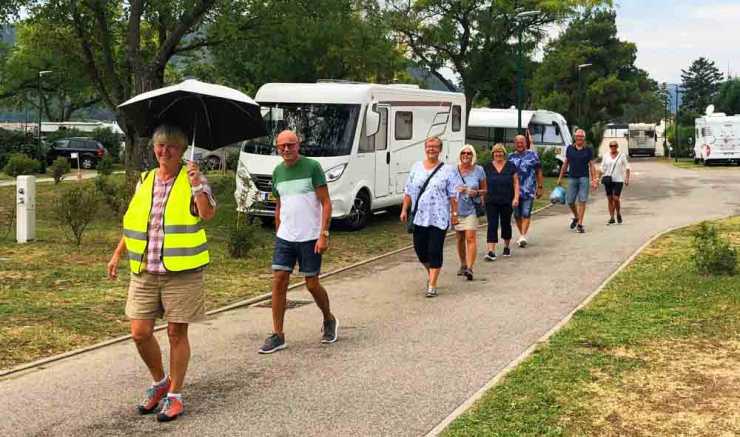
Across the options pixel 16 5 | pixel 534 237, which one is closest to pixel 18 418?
pixel 534 237

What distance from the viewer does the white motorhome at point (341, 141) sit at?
50.7 feet

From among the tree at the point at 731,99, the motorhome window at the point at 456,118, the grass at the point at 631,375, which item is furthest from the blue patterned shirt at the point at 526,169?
the tree at the point at 731,99

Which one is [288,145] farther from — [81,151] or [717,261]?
[81,151]

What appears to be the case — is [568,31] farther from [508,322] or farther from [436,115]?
[508,322]

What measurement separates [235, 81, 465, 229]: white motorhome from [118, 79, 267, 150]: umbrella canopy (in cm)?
876

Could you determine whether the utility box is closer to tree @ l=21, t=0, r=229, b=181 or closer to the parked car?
tree @ l=21, t=0, r=229, b=181

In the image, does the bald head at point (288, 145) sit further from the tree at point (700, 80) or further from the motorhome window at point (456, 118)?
the tree at point (700, 80)

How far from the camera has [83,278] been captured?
1043 cm

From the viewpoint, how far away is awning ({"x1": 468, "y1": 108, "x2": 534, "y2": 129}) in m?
35.4

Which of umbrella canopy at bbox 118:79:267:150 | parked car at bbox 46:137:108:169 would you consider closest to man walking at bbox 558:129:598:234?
umbrella canopy at bbox 118:79:267:150

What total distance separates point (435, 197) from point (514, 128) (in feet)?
88.2

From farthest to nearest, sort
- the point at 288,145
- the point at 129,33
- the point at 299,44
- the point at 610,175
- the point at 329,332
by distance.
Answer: the point at 299,44 → the point at 129,33 → the point at 610,175 → the point at 329,332 → the point at 288,145

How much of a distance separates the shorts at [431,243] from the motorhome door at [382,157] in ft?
22.9

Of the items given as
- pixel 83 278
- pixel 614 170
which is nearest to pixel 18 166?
pixel 614 170
